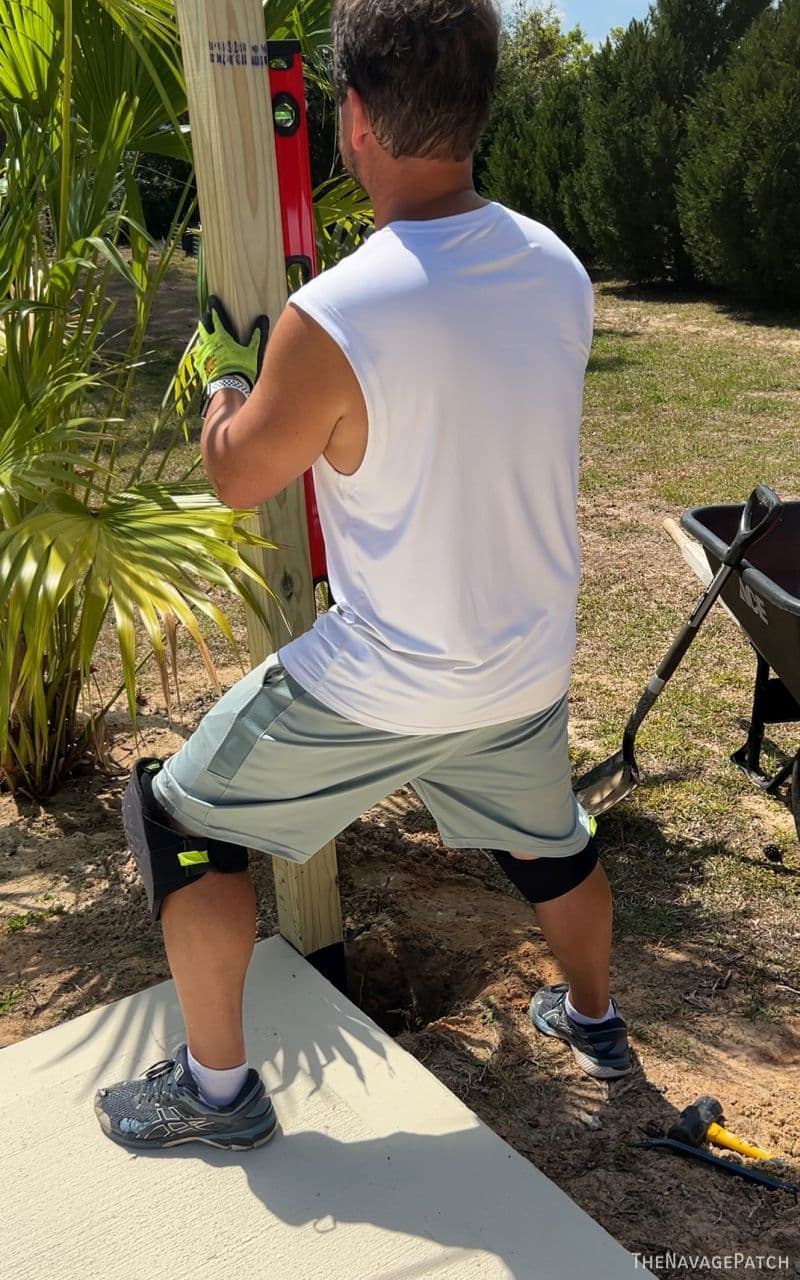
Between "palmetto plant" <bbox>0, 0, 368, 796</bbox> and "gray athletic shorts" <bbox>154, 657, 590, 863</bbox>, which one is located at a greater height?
A: "palmetto plant" <bbox>0, 0, 368, 796</bbox>

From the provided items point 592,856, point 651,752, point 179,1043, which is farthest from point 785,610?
point 179,1043

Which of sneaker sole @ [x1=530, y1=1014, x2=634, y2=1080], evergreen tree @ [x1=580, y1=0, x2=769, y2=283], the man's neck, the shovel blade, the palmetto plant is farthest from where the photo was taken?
evergreen tree @ [x1=580, y1=0, x2=769, y2=283]

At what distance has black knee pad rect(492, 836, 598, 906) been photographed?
2.00 metres

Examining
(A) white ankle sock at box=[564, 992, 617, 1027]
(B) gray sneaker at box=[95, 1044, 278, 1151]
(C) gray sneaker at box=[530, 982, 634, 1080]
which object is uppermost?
(B) gray sneaker at box=[95, 1044, 278, 1151]

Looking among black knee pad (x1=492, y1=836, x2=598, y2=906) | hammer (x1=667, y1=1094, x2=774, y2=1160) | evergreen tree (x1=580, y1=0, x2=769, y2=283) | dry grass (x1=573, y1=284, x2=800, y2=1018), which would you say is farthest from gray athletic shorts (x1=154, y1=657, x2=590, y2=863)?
evergreen tree (x1=580, y1=0, x2=769, y2=283)

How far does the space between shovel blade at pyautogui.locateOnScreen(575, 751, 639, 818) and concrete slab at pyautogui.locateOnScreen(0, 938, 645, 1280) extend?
3.63 ft

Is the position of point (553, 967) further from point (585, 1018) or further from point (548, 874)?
point (548, 874)

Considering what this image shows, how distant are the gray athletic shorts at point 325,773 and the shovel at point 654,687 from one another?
1.07 meters

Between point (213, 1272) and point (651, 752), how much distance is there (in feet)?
7.30

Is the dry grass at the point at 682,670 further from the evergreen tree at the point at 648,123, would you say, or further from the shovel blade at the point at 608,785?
the evergreen tree at the point at 648,123

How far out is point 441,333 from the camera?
4.65 ft

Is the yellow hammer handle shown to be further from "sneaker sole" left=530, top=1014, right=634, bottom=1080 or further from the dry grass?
the dry grass

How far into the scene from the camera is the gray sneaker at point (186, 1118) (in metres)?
1.88

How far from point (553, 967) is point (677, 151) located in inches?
511
